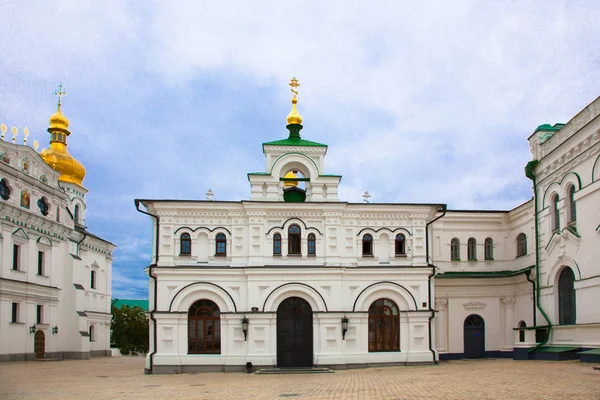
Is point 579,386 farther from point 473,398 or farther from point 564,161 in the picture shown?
point 564,161

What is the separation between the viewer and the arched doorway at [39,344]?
40.8 meters

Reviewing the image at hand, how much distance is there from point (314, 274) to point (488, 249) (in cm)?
1114

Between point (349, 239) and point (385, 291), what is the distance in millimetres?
2796

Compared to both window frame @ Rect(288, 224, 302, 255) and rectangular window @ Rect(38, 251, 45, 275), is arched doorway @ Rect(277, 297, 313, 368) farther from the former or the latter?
rectangular window @ Rect(38, 251, 45, 275)

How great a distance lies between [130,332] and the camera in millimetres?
55438

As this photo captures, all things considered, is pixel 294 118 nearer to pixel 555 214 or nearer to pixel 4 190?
pixel 555 214

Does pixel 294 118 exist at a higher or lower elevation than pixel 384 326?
higher

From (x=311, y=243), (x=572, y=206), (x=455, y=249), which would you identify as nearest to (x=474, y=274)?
(x=455, y=249)

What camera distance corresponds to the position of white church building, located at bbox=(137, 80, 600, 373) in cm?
2688

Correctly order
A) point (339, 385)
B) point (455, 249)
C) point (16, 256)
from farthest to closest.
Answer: point (16, 256)
point (455, 249)
point (339, 385)

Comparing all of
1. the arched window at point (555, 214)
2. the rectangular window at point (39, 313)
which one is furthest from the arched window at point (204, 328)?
the rectangular window at point (39, 313)

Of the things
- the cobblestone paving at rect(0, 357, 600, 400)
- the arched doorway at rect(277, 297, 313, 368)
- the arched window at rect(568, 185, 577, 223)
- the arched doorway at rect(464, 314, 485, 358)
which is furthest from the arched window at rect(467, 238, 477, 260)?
the arched doorway at rect(277, 297, 313, 368)

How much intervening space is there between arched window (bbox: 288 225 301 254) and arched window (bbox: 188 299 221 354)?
13.6 ft

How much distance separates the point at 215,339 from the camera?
89.5 feet
